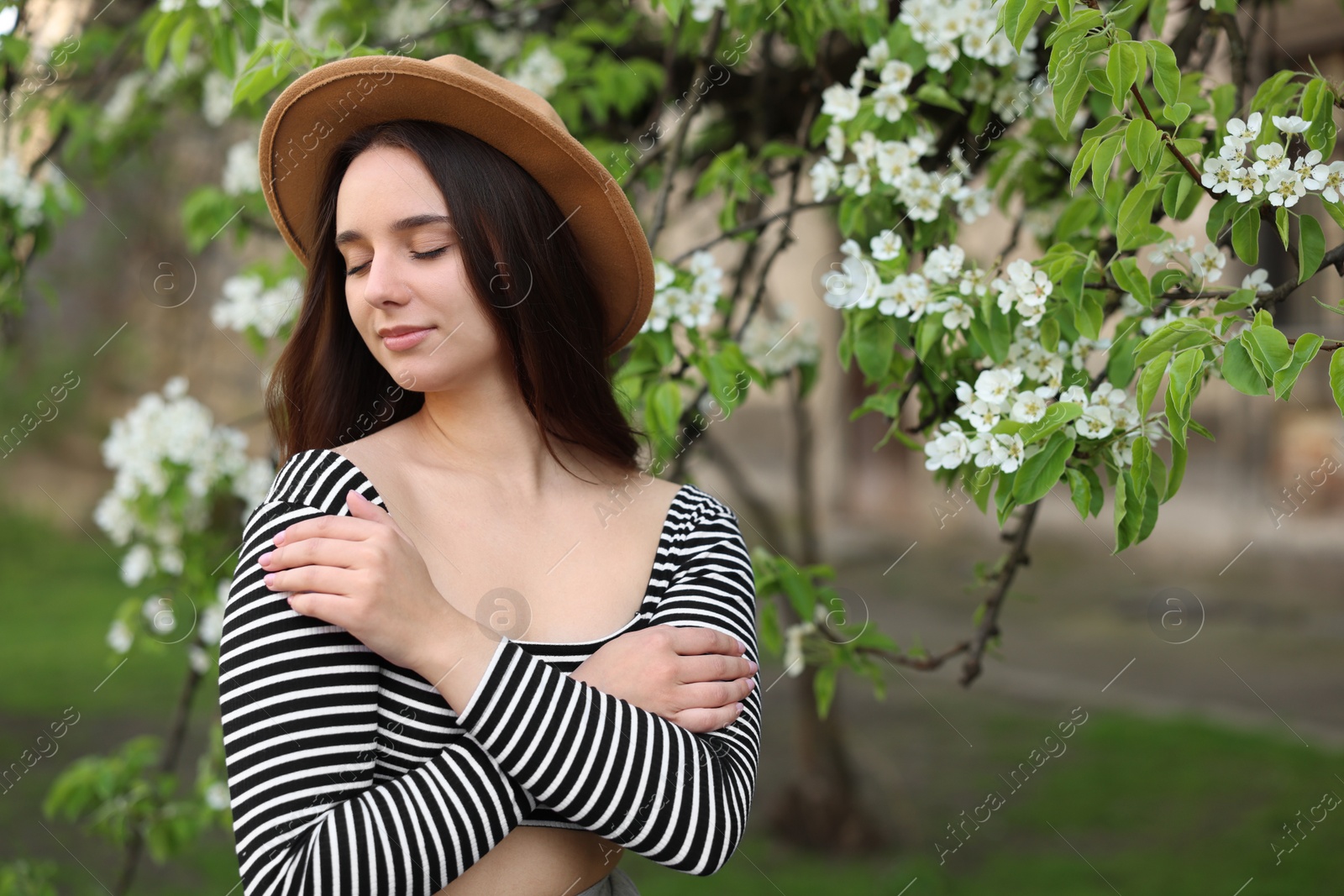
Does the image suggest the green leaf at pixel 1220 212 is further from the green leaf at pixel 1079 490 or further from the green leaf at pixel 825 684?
the green leaf at pixel 825 684

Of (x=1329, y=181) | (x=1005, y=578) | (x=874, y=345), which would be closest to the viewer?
(x=1329, y=181)

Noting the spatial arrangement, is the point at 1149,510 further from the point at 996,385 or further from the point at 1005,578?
the point at 1005,578

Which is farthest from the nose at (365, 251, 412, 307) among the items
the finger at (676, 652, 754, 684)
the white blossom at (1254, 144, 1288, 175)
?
the white blossom at (1254, 144, 1288, 175)

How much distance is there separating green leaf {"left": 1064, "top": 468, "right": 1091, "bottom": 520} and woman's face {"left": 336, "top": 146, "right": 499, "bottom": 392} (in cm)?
86

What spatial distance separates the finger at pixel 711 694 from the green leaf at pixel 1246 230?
0.90 meters

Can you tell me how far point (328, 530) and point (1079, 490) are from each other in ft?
3.38

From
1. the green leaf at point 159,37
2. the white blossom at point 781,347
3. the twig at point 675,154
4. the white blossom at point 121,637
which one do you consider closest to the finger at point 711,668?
the twig at point 675,154

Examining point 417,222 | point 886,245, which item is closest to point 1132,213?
point 886,245

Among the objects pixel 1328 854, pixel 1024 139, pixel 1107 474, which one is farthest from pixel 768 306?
pixel 1328 854

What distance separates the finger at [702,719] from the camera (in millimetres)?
1345

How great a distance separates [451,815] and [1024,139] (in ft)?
6.05

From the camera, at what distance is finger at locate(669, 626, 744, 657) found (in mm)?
1375

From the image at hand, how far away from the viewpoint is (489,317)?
4.70 ft

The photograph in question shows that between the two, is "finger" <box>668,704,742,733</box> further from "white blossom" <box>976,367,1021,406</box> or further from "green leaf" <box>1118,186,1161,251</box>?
"green leaf" <box>1118,186,1161,251</box>
